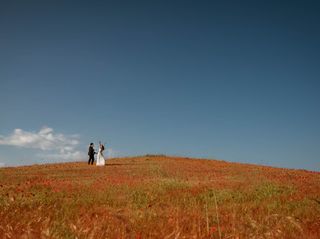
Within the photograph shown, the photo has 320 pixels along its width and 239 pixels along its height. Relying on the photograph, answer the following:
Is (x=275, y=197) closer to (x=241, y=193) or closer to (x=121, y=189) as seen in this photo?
(x=241, y=193)

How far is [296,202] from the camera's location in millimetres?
11398

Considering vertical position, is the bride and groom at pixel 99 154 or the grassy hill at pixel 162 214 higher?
the bride and groom at pixel 99 154

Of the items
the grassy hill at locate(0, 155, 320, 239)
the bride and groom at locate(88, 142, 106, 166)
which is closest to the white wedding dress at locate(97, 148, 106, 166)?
the bride and groom at locate(88, 142, 106, 166)

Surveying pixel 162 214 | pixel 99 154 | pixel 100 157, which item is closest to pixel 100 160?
pixel 100 157

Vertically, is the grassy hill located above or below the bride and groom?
below

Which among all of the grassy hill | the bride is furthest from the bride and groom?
the grassy hill

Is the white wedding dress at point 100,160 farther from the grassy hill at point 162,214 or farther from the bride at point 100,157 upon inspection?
the grassy hill at point 162,214

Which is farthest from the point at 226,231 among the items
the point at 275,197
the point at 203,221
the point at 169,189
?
the point at 169,189

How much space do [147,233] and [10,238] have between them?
2.66 m

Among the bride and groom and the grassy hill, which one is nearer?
the grassy hill

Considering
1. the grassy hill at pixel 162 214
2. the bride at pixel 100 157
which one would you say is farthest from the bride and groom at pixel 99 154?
the grassy hill at pixel 162 214

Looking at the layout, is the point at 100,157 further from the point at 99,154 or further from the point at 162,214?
the point at 162,214

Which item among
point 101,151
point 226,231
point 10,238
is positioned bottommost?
point 226,231

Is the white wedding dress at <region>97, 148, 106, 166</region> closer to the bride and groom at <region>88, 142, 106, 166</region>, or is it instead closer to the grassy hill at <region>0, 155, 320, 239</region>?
the bride and groom at <region>88, 142, 106, 166</region>
